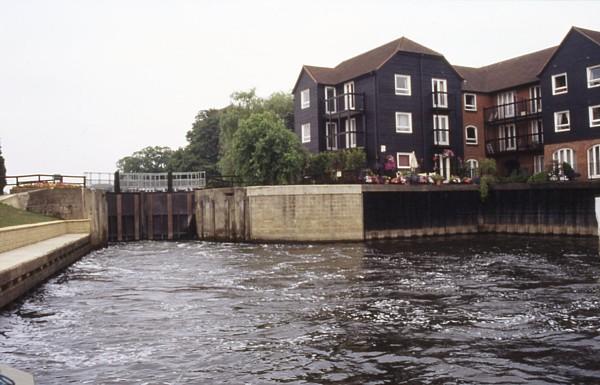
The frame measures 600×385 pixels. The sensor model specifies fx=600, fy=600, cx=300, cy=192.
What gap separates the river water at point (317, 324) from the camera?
948 cm

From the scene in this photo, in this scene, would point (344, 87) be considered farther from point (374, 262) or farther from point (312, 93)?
point (374, 262)

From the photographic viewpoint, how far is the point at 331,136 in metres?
50.4

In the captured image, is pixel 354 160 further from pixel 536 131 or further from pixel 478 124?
pixel 536 131

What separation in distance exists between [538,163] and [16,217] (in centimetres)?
3921

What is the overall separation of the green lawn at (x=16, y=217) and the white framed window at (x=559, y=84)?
35.9 m

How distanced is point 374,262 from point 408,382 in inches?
616

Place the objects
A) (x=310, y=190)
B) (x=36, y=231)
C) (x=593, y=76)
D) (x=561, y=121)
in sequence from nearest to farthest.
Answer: (x=36, y=231), (x=310, y=190), (x=593, y=76), (x=561, y=121)

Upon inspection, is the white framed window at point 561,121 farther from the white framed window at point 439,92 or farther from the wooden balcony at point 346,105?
the wooden balcony at point 346,105

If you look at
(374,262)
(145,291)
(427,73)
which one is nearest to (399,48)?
(427,73)

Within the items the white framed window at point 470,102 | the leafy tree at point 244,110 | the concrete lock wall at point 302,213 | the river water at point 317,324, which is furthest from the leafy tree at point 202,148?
the river water at point 317,324

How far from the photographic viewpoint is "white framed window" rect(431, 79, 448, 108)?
1928 inches

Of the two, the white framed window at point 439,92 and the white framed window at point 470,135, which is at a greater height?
the white framed window at point 439,92

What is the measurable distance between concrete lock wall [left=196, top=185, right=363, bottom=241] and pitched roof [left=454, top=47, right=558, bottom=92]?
21958 millimetres

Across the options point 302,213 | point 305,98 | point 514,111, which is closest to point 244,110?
point 305,98
